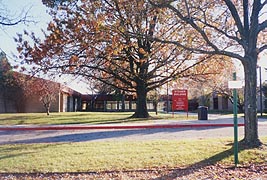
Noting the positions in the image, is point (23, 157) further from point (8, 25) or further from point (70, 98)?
point (70, 98)

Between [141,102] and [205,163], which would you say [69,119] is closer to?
[141,102]

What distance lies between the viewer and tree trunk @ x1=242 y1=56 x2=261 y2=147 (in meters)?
8.99

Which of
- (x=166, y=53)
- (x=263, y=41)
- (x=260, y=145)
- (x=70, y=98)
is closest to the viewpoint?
Answer: (x=260, y=145)

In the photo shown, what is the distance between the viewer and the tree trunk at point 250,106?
8.99 meters

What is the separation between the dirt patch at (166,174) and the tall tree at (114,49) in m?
5.01

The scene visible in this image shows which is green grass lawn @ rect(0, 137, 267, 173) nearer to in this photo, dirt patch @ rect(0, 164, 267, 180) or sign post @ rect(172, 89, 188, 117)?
dirt patch @ rect(0, 164, 267, 180)

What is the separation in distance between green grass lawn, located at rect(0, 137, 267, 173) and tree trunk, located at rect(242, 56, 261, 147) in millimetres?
434

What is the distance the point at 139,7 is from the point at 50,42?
9333mm

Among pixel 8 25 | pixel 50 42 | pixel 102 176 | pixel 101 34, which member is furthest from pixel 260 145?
pixel 50 42

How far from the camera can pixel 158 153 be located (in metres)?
8.30

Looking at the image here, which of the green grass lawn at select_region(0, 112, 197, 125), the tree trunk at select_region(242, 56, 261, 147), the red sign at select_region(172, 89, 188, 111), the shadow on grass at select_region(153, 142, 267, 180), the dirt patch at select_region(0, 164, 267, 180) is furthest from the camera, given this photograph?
the red sign at select_region(172, 89, 188, 111)

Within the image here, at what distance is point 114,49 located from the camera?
14.1 m

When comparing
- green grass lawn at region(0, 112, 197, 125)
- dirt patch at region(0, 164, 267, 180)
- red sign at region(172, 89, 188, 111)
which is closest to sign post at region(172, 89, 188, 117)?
red sign at region(172, 89, 188, 111)

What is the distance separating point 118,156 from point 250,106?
440cm
